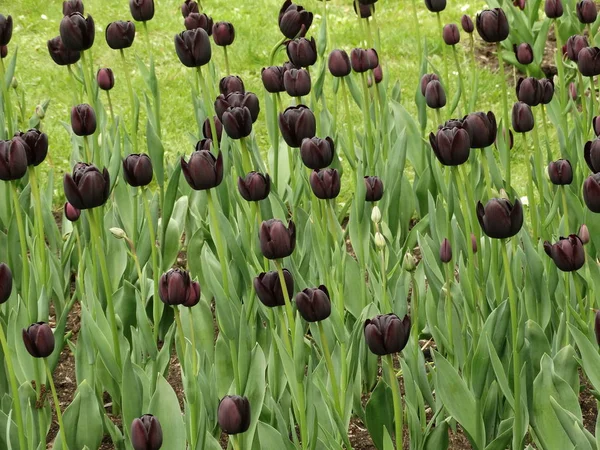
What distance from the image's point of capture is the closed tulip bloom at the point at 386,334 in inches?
76.7

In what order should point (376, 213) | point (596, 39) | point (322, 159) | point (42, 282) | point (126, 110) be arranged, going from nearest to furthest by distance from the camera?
point (322, 159), point (376, 213), point (42, 282), point (596, 39), point (126, 110)

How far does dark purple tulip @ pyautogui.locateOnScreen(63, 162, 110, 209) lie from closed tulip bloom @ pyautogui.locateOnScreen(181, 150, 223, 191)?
19 centimetres

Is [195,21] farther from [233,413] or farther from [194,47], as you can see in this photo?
[233,413]

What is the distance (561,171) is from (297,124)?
731mm

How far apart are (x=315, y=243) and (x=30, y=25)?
484cm

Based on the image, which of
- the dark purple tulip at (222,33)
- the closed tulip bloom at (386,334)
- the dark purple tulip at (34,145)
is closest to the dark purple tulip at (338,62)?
the dark purple tulip at (222,33)

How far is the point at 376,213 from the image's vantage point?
8.80ft

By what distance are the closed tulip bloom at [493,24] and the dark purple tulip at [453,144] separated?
0.77 metres

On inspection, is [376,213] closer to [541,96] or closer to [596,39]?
[541,96]

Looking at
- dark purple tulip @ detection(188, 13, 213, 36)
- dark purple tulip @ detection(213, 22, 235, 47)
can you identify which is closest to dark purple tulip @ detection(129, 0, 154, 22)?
dark purple tulip @ detection(188, 13, 213, 36)

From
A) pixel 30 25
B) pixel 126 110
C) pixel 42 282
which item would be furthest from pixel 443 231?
pixel 30 25

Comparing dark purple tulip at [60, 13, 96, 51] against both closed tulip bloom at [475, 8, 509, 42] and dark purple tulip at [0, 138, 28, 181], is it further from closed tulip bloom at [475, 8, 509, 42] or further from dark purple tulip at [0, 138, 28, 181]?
closed tulip bloom at [475, 8, 509, 42]

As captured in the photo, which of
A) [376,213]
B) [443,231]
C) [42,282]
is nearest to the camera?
[376,213]

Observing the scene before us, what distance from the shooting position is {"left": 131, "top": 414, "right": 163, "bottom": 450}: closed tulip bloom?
1.96m
